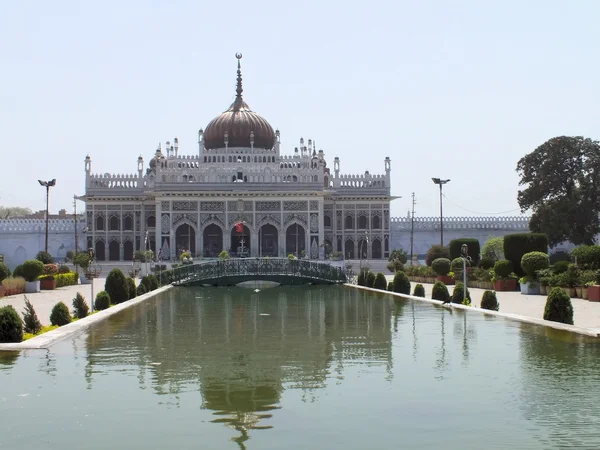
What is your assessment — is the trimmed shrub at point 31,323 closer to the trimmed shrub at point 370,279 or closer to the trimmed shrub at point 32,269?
the trimmed shrub at point 32,269

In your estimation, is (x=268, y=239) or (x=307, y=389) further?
(x=268, y=239)

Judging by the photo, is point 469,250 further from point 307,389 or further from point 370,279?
point 307,389

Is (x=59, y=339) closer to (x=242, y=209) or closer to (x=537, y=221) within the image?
(x=537, y=221)

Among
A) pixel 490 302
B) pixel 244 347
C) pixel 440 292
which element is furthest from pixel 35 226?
pixel 244 347

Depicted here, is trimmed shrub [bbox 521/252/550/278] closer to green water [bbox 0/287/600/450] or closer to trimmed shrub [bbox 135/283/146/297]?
green water [bbox 0/287/600/450]

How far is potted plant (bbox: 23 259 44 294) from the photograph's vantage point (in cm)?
2867

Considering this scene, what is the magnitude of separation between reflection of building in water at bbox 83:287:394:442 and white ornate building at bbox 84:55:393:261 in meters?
28.2

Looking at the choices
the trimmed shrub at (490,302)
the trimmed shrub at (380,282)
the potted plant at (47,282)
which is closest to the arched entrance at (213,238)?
the potted plant at (47,282)

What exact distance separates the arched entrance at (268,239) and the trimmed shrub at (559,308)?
36.5 meters

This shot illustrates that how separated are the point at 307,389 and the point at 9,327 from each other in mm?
5357

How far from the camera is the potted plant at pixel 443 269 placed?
110 feet

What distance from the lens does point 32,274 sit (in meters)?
28.8

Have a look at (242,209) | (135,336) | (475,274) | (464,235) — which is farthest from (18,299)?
(464,235)

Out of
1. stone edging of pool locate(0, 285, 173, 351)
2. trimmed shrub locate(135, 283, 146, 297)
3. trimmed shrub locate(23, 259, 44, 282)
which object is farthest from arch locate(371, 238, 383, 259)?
stone edging of pool locate(0, 285, 173, 351)
